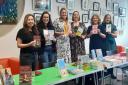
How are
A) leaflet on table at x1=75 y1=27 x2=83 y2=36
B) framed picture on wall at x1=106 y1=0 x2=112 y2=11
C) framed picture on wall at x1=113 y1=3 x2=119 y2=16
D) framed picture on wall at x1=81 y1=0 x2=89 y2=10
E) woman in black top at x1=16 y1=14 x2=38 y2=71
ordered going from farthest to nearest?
framed picture on wall at x1=113 y1=3 x2=119 y2=16 → framed picture on wall at x1=106 y1=0 x2=112 y2=11 → framed picture on wall at x1=81 y1=0 x2=89 y2=10 → leaflet on table at x1=75 y1=27 x2=83 y2=36 → woman in black top at x1=16 y1=14 x2=38 y2=71

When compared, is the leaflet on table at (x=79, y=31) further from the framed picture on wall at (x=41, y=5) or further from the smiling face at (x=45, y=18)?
the framed picture on wall at (x=41, y=5)

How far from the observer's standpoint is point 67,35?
160 inches

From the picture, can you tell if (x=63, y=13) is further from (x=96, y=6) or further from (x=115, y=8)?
(x=115, y=8)

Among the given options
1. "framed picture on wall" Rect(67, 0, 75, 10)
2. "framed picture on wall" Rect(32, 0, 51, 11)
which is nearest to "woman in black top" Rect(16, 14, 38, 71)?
"framed picture on wall" Rect(32, 0, 51, 11)

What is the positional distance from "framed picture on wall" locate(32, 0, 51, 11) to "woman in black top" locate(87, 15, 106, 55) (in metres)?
1.14

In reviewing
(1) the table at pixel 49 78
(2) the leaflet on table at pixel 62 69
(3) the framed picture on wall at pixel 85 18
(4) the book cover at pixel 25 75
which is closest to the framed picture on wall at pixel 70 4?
(3) the framed picture on wall at pixel 85 18

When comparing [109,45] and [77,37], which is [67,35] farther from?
[109,45]

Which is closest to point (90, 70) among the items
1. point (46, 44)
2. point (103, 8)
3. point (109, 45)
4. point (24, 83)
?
point (46, 44)

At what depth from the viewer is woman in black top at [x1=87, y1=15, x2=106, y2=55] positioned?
4.32 meters

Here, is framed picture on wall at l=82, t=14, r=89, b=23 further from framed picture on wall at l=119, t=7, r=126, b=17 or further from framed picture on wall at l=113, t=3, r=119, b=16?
framed picture on wall at l=119, t=7, r=126, b=17

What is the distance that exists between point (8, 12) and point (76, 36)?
1302 millimetres

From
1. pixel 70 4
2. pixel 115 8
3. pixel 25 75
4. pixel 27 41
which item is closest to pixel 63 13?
pixel 27 41

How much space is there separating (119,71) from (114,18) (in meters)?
2.43

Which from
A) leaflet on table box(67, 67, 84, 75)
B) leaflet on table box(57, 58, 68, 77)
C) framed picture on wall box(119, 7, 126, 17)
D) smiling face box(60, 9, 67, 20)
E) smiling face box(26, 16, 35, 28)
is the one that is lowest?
leaflet on table box(67, 67, 84, 75)
